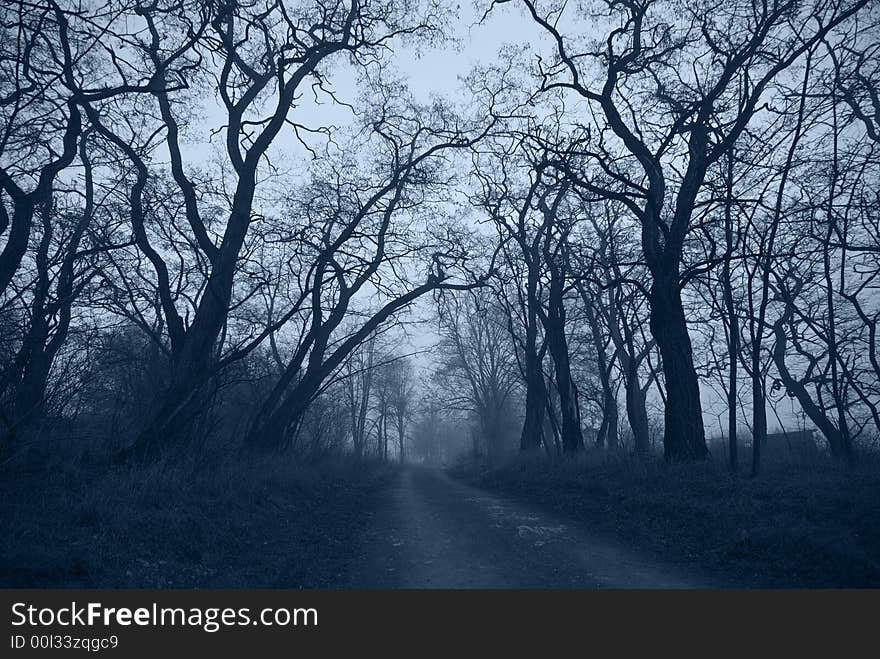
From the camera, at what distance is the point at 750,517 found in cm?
560

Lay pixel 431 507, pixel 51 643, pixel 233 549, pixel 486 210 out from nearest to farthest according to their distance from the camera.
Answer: pixel 51 643, pixel 233 549, pixel 431 507, pixel 486 210

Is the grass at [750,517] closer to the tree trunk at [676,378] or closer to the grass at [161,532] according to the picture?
the tree trunk at [676,378]

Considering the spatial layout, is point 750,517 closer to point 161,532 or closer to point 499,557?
point 499,557

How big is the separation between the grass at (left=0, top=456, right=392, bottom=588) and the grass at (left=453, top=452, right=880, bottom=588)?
3.94 m

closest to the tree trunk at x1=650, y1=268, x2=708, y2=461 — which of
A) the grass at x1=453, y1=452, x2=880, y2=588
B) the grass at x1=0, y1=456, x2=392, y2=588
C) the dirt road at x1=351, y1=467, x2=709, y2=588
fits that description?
the grass at x1=453, y1=452, x2=880, y2=588

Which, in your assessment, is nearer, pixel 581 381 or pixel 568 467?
pixel 568 467

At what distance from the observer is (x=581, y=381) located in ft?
90.6

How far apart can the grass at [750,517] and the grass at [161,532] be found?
394cm

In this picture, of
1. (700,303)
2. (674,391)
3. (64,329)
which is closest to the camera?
(64,329)

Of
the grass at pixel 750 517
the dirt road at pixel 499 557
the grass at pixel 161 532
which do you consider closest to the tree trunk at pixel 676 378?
the grass at pixel 750 517

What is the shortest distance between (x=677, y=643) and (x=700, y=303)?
47.3 ft

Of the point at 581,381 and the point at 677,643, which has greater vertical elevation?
the point at 581,381

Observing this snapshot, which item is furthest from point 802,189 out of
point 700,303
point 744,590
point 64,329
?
point 64,329

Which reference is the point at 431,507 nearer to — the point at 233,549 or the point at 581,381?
the point at 233,549
